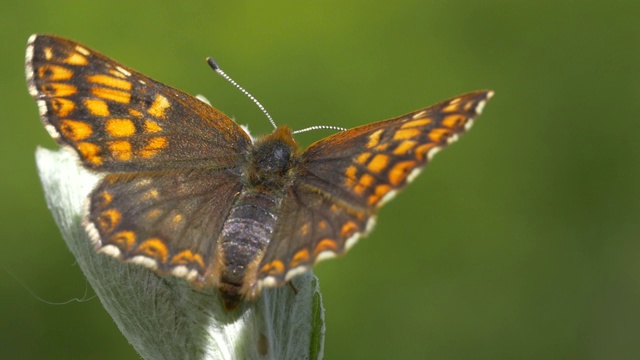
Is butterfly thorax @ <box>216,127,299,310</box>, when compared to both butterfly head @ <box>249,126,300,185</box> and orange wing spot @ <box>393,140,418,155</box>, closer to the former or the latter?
butterfly head @ <box>249,126,300,185</box>

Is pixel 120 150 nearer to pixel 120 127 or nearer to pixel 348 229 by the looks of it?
pixel 120 127

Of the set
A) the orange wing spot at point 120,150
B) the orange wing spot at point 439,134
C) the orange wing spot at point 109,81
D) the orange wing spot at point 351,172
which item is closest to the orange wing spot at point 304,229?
the orange wing spot at point 351,172

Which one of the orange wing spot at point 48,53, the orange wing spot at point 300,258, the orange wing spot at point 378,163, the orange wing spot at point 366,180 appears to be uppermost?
the orange wing spot at point 48,53

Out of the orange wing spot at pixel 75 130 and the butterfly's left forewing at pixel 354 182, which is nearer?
the butterfly's left forewing at pixel 354 182

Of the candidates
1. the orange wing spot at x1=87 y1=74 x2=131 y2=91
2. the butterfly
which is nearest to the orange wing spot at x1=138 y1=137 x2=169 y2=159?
the butterfly

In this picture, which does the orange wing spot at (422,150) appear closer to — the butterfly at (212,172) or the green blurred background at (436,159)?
the butterfly at (212,172)

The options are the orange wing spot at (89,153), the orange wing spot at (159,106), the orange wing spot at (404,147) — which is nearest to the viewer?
the orange wing spot at (404,147)

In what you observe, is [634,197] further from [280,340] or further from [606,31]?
[280,340]
